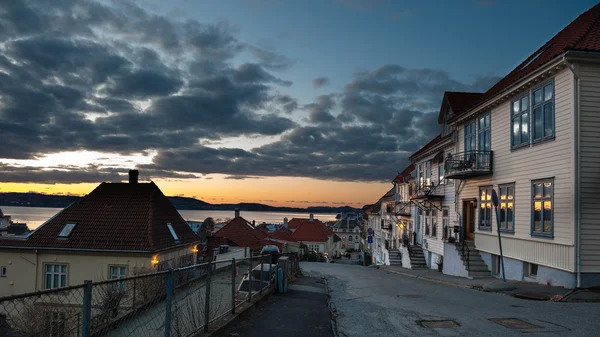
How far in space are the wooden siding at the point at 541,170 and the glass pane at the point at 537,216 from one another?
0.38m

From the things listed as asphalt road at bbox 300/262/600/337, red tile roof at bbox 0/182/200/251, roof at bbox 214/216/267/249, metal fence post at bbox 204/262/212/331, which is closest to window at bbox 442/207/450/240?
asphalt road at bbox 300/262/600/337

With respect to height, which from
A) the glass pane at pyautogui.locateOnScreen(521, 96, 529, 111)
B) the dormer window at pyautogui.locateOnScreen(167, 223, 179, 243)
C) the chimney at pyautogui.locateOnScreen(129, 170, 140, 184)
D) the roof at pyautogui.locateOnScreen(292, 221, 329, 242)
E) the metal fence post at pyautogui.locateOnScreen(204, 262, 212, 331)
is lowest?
the roof at pyautogui.locateOnScreen(292, 221, 329, 242)

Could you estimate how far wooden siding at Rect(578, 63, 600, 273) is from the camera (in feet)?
50.8

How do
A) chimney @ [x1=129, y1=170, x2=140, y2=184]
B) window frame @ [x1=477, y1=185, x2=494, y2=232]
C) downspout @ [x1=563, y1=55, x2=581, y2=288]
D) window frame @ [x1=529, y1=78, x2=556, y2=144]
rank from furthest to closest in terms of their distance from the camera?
chimney @ [x1=129, y1=170, x2=140, y2=184] < window frame @ [x1=477, y1=185, x2=494, y2=232] < window frame @ [x1=529, y1=78, x2=556, y2=144] < downspout @ [x1=563, y1=55, x2=581, y2=288]

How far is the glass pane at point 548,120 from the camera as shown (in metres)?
16.9

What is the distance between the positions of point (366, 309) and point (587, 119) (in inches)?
379

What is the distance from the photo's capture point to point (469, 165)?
78.5ft

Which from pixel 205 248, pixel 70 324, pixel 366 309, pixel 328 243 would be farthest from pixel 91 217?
pixel 328 243

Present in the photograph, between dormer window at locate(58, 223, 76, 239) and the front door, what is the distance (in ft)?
83.7

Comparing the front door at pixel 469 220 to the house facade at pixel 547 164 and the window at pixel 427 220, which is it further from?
the window at pixel 427 220

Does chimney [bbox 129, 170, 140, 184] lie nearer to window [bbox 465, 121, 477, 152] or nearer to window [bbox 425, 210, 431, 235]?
window [bbox 425, 210, 431, 235]

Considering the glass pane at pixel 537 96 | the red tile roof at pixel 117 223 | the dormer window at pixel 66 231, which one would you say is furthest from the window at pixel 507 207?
the dormer window at pixel 66 231

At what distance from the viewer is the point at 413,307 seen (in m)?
13.5

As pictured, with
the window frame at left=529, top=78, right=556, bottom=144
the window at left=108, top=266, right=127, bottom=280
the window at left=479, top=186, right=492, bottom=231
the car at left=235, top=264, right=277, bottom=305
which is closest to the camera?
the car at left=235, top=264, right=277, bottom=305
